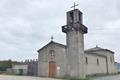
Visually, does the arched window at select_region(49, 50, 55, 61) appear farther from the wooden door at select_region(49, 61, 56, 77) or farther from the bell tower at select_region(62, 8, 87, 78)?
the bell tower at select_region(62, 8, 87, 78)

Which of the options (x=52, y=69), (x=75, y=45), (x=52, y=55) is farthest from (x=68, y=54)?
(x=52, y=69)

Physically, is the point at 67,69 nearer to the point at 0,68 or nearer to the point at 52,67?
the point at 52,67

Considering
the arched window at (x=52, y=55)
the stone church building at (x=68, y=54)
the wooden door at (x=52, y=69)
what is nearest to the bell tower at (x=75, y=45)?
the stone church building at (x=68, y=54)

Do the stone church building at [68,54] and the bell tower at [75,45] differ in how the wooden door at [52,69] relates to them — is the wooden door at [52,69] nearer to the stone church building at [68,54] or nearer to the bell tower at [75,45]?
the stone church building at [68,54]

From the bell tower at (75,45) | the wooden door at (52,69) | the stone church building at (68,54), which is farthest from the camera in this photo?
the wooden door at (52,69)

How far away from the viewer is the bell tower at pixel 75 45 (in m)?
25.0

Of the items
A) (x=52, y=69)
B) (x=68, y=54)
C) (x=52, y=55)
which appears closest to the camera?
(x=68, y=54)

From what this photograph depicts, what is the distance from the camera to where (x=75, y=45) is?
25.5m

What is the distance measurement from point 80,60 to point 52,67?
477cm

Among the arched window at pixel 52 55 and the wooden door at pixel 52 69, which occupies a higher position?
the arched window at pixel 52 55

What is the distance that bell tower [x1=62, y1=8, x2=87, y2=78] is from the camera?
2504 centimetres

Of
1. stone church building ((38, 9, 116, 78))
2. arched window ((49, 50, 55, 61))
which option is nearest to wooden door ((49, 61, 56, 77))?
stone church building ((38, 9, 116, 78))

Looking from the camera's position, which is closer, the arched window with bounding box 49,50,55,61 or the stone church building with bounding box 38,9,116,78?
the stone church building with bounding box 38,9,116,78

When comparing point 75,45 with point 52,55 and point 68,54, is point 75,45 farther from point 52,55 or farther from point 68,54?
point 52,55
